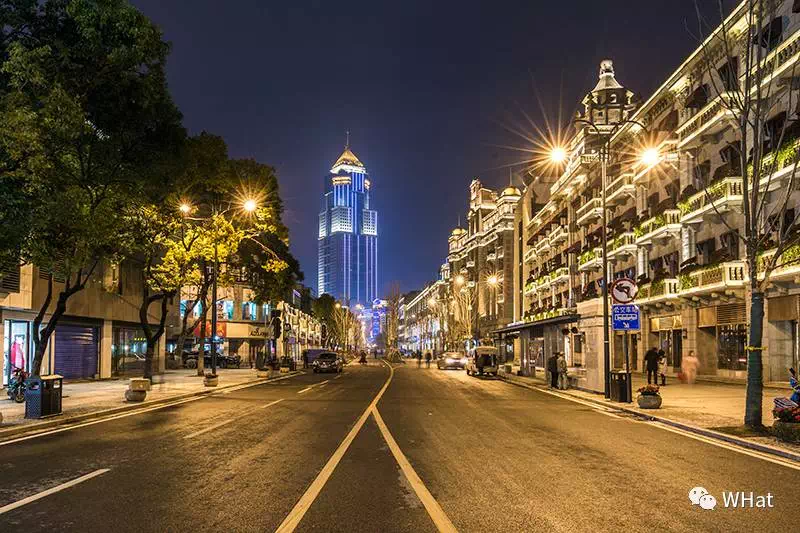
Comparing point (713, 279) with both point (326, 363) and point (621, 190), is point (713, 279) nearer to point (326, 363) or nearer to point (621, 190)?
point (621, 190)

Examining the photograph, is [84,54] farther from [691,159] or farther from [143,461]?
[691,159]

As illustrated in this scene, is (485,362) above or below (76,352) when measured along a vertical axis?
below

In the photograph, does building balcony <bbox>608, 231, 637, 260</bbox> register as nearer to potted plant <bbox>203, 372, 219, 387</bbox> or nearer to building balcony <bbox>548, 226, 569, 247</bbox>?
building balcony <bbox>548, 226, 569, 247</bbox>

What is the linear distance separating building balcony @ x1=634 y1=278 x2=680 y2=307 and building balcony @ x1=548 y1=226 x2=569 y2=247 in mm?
20242

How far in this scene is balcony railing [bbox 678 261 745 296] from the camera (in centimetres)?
3036

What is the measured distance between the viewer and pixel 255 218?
35.8 metres

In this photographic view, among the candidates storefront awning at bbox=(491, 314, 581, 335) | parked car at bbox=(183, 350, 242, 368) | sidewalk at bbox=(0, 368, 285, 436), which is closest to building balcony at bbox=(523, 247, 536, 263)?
storefront awning at bbox=(491, 314, 581, 335)

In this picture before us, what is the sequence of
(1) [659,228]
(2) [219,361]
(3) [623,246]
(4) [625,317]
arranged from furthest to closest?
(2) [219,361]
(3) [623,246]
(1) [659,228]
(4) [625,317]

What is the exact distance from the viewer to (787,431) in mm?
12344

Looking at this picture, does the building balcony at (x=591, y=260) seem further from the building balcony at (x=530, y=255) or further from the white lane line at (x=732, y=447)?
the white lane line at (x=732, y=447)

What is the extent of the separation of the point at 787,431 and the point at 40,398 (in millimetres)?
16991

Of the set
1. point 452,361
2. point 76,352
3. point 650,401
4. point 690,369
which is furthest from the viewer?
point 452,361

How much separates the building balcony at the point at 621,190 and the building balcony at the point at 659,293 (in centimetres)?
743

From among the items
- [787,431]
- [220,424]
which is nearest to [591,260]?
[787,431]
